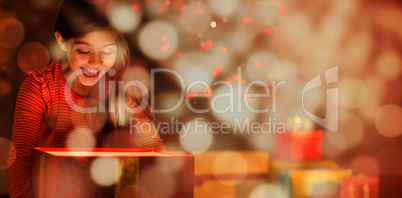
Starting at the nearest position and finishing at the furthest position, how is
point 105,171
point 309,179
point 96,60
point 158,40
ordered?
point 105,171, point 96,60, point 309,179, point 158,40

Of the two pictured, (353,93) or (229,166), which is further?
(353,93)

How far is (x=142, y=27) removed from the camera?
9.43 ft

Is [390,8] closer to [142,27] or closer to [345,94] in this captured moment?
[345,94]

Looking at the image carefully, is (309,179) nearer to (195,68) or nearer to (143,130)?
(195,68)

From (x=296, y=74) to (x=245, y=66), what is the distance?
466mm

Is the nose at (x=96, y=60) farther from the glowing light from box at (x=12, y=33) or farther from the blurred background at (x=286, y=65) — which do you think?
the blurred background at (x=286, y=65)

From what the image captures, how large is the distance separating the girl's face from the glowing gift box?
20.9 inches

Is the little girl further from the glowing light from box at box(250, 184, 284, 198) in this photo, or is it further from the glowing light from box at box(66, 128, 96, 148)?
the glowing light from box at box(250, 184, 284, 198)

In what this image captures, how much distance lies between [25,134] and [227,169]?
247 centimetres

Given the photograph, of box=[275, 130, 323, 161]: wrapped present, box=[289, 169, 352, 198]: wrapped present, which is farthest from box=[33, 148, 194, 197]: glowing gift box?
box=[275, 130, 323, 161]: wrapped present

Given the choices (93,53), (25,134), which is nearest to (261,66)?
(93,53)

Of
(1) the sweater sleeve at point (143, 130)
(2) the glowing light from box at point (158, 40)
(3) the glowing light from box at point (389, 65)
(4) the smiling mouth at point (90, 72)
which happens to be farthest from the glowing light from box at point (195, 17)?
(4) the smiling mouth at point (90, 72)

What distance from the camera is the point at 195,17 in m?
3.28

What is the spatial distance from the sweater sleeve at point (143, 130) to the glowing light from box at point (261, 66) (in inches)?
89.0
